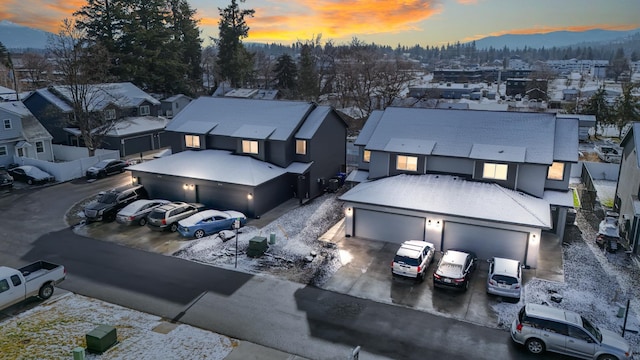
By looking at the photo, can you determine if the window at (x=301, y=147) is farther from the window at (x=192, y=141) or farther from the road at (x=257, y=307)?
the road at (x=257, y=307)

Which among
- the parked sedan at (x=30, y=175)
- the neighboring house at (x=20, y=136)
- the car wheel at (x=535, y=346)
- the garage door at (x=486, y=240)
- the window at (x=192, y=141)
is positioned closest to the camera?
the car wheel at (x=535, y=346)

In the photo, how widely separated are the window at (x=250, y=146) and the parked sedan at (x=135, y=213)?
341 inches

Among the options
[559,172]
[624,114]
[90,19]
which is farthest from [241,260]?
[624,114]

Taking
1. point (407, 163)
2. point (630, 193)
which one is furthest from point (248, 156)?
point (630, 193)

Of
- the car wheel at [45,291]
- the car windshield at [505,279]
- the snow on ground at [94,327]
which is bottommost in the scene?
the snow on ground at [94,327]

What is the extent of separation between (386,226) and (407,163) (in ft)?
19.2

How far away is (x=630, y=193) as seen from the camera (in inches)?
1156

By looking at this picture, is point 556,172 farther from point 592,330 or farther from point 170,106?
point 170,106

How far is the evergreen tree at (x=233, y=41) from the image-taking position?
8388 centimetres

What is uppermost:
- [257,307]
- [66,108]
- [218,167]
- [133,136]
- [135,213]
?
[66,108]

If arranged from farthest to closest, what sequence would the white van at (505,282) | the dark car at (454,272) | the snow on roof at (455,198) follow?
the snow on roof at (455,198) < the dark car at (454,272) < the white van at (505,282)

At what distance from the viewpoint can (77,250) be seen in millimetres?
26281

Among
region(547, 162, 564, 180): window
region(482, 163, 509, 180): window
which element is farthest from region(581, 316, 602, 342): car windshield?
region(547, 162, 564, 180): window

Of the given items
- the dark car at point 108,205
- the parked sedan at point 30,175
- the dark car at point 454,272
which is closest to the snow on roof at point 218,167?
the dark car at point 108,205
